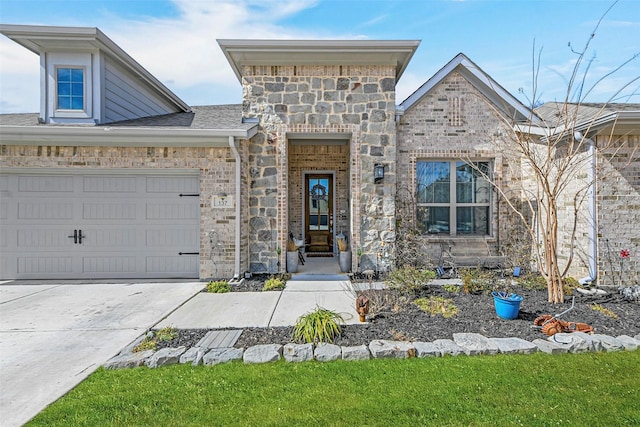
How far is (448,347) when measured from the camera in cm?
360

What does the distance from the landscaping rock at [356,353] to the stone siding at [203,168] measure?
13.8 feet

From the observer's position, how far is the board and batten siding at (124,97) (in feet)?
27.0

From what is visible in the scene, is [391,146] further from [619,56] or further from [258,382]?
[258,382]

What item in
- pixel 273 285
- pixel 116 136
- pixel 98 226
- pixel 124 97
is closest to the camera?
pixel 273 285

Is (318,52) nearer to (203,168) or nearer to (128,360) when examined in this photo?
(203,168)

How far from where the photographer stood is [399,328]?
166 inches

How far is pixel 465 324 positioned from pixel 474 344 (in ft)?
2.28

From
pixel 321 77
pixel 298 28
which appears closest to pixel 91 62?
pixel 298 28

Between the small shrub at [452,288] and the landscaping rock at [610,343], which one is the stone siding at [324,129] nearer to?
the small shrub at [452,288]

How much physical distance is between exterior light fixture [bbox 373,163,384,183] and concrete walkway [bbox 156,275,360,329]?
238 centimetres

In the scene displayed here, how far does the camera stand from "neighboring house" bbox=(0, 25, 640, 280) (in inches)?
275

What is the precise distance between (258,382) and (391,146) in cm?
579

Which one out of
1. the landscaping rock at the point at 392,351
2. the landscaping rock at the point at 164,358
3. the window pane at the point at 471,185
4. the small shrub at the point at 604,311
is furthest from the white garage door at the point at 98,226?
the small shrub at the point at 604,311

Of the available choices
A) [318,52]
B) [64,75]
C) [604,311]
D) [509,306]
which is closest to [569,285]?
[604,311]
